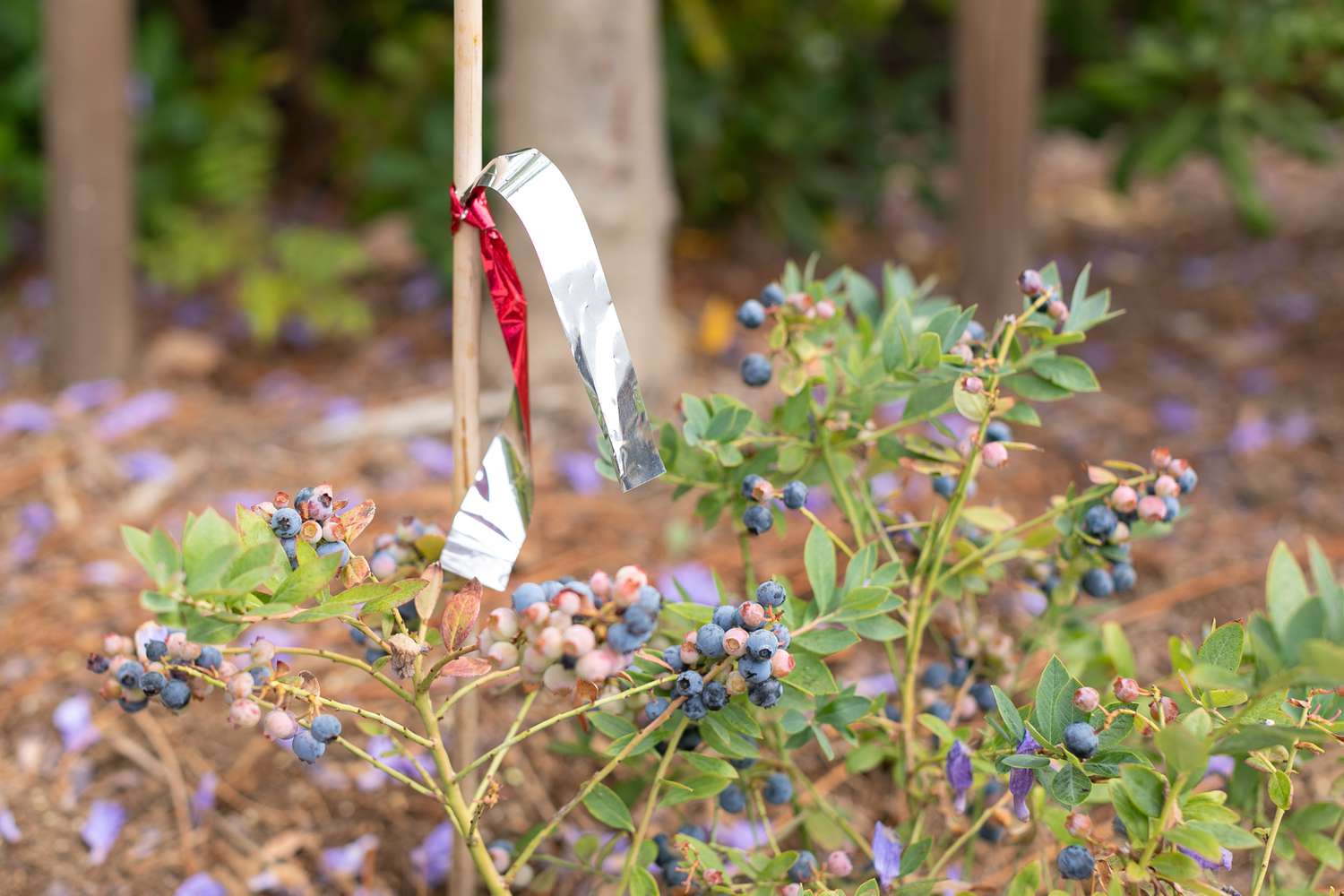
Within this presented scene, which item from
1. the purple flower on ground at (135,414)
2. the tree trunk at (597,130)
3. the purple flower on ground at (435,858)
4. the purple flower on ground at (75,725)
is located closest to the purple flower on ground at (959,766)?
the purple flower on ground at (435,858)

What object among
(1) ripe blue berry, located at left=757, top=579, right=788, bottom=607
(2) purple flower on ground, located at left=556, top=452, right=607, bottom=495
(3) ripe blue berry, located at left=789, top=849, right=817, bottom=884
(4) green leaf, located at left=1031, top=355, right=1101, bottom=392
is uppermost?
(4) green leaf, located at left=1031, top=355, right=1101, bottom=392

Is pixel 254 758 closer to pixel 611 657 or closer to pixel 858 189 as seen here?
pixel 611 657

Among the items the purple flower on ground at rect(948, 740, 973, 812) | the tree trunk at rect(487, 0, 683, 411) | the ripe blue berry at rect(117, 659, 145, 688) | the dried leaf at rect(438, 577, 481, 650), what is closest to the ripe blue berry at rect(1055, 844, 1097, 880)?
the purple flower on ground at rect(948, 740, 973, 812)

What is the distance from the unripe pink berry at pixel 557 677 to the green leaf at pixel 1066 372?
0.48 m

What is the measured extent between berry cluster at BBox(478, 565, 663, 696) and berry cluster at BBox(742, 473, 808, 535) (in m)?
0.22

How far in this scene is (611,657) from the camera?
2.45ft

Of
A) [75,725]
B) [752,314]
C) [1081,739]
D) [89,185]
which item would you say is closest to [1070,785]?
[1081,739]

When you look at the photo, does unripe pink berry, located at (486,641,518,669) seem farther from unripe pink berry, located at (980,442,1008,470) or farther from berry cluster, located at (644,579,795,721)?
unripe pink berry, located at (980,442,1008,470)

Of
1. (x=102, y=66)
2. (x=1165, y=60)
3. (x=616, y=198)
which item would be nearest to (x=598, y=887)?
(x=616, y=198)

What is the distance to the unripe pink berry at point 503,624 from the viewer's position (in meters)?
0.80

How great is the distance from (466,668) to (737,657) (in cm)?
19

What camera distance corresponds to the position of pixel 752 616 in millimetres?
797

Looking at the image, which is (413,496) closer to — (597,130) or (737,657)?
(597,130)

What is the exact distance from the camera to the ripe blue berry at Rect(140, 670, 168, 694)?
820mm
